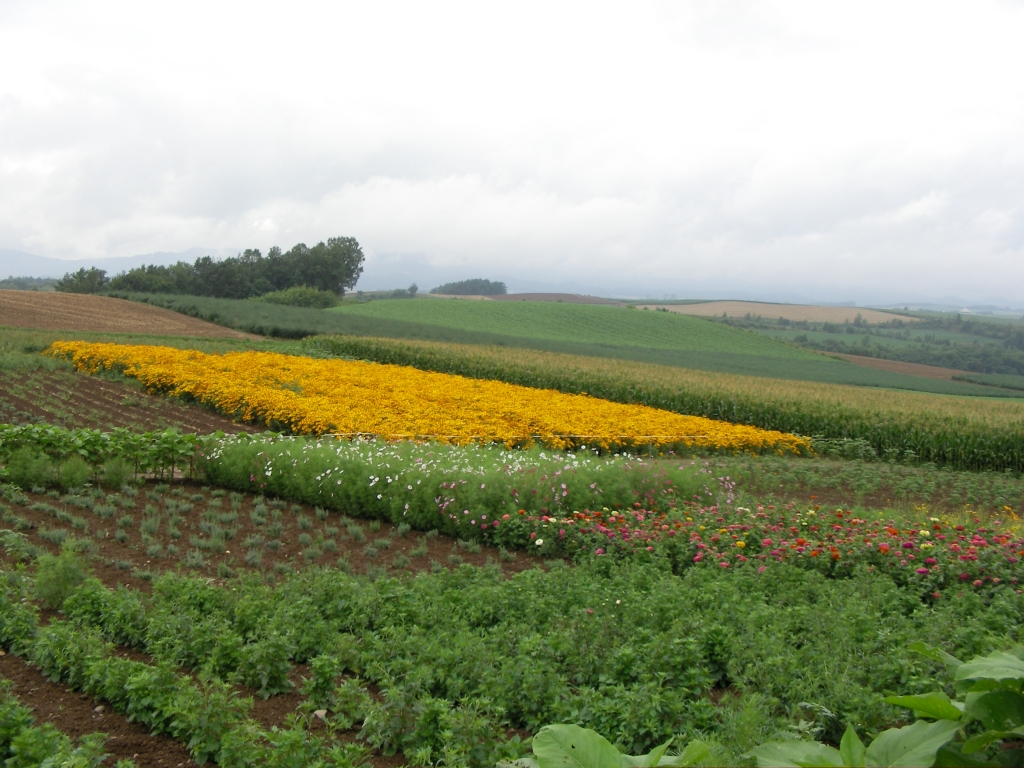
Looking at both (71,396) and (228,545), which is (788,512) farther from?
(71,396)

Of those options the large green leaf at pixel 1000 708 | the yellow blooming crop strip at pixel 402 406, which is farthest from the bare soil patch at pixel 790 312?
the large green leaf at pixel 1000 708

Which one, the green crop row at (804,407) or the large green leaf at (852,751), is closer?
the large green leaf at (852,751)

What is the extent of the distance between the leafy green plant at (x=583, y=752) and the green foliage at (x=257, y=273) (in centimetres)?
8111

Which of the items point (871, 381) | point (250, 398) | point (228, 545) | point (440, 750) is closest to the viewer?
point (440, 750)

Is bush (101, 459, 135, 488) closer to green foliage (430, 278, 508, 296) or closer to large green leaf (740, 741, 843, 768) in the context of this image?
large green leaf (740, 741, 843, 768)

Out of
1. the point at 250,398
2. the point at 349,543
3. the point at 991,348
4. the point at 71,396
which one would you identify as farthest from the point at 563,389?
the point at 991,348

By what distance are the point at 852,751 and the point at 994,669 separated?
1.76 ft

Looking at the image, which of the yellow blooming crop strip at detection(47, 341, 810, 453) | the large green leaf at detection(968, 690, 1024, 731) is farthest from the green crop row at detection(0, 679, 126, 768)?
the yellow blooming crop strip at detection(47, 341, 810, 453)

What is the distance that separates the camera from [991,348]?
217 feet

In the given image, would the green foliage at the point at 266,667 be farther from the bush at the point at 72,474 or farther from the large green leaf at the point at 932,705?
the bush at the point at 72,474

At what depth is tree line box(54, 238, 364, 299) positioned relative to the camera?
77375 mm

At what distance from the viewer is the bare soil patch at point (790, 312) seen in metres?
92.9

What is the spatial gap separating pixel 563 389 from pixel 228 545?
55.8 ft

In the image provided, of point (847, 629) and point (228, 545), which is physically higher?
point (847, 629)
